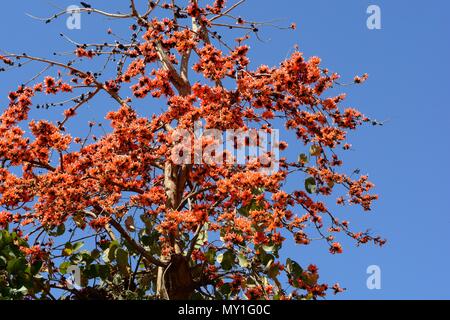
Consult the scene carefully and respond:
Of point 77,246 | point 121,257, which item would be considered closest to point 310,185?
point 121,257

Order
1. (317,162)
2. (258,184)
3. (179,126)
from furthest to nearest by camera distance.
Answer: (317,162) → (179,126) → (258,184)

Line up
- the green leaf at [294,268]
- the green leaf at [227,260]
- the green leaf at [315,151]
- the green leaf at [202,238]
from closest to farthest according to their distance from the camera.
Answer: the green leaf at [294,268] < the green leaf at [227,260] < the green leaf at [202,238] < the green leaf at [315,151]

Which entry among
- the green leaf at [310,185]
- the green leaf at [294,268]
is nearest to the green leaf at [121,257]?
the green leaf at [294,268]

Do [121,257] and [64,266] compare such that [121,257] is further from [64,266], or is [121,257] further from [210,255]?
[210,255]

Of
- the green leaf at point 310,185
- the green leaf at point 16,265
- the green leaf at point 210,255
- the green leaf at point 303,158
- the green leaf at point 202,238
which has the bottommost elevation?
the green leaf at point 16,265

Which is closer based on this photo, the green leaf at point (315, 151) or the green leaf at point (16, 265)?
the green leaf at point (16, 265)

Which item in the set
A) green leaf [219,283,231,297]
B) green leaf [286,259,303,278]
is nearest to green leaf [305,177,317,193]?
green leaf [286,259,303,278]

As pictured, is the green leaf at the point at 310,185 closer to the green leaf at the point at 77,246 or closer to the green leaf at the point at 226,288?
the green leaf at the point at 226,288

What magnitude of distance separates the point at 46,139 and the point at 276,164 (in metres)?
3.25

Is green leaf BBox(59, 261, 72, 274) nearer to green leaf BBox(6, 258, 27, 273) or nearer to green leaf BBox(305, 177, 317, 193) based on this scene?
green leaf BBox(6, 258, 27, 273)
